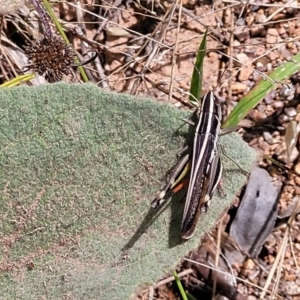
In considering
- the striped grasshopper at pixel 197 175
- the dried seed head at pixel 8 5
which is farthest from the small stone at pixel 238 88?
the dried seed head at pixel 8 5

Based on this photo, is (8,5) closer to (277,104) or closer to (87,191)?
(87,191)

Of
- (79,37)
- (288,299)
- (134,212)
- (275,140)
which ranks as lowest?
(288,299)

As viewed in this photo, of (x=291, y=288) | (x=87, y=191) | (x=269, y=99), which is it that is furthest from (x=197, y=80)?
(x=291, y=288)

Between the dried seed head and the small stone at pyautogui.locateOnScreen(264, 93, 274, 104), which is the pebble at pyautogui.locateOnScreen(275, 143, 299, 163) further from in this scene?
the dried seed head

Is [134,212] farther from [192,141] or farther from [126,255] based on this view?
[192,141]

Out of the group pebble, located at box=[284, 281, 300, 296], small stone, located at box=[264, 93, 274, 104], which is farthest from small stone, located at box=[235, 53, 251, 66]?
pebble, located at box=[284, 281, 300, 296]

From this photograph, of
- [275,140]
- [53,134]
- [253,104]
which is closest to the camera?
[53,134]

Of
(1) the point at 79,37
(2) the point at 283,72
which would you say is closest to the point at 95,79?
(1) the point at 79,37
